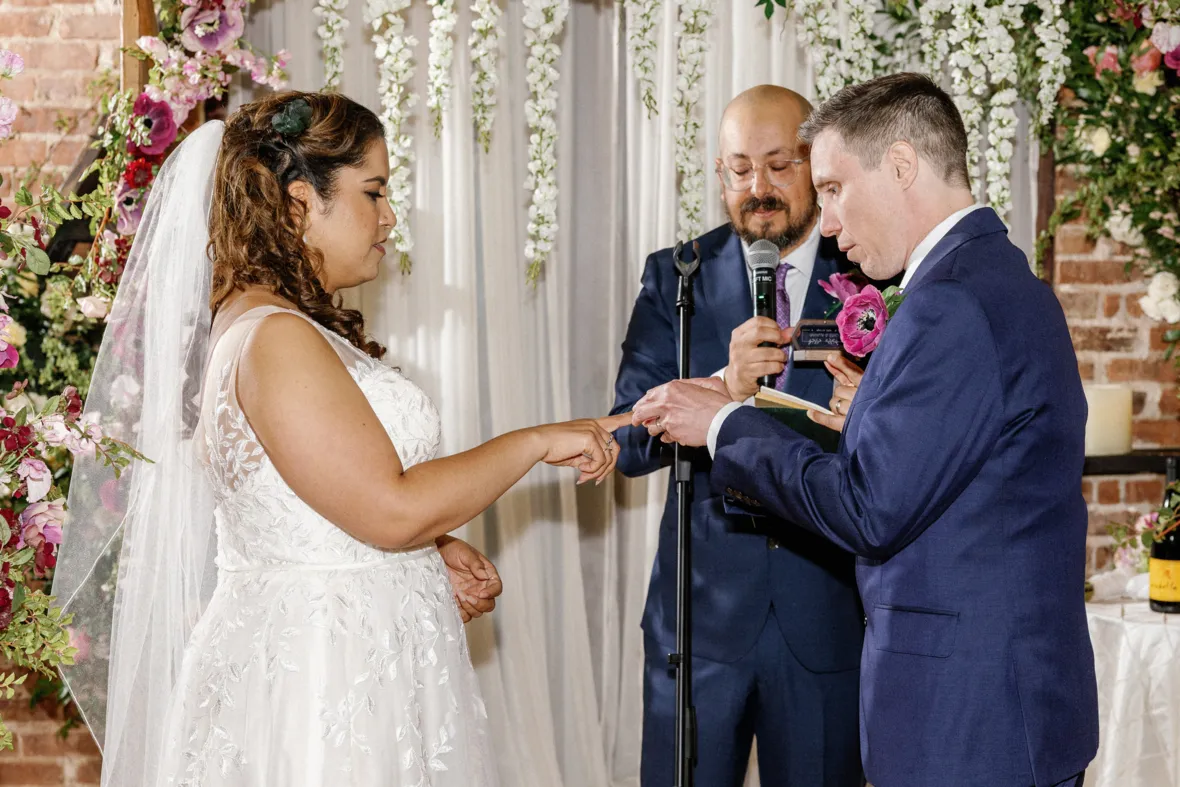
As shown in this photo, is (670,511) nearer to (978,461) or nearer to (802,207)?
(802,207)

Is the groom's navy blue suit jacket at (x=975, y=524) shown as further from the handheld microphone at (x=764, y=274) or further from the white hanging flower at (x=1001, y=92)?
the white hanging flower at (x=1001, y=92)

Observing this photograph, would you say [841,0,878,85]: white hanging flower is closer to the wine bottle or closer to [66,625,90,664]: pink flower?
the wine bottle

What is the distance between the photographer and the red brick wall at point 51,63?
3549 mm

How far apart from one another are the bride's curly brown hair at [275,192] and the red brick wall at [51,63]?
5.84 feet

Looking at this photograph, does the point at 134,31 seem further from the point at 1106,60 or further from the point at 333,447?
the point at 1106,60

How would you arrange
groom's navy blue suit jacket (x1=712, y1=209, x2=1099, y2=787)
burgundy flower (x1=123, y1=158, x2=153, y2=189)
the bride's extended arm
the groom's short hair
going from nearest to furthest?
groom's navy blue suit jacket (x1=712, y1=209, x2=1099, y2=787), the bride's extended arm, the groom's short hair, burgundy flower (x1=123, y1=158, x2=153, y2=189)

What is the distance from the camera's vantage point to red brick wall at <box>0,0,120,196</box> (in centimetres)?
355

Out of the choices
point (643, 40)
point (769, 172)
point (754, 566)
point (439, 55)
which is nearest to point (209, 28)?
point (439, 55)

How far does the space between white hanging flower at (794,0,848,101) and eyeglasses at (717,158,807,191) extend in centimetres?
92

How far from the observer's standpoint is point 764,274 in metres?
2.42

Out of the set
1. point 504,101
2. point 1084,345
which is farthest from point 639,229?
point 1084,345

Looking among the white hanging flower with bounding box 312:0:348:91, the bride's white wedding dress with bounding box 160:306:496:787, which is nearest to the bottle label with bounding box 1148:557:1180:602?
the bride's white wedding dress with bounding box 160:306:496:787

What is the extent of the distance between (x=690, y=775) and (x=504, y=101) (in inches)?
98.2

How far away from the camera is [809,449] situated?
1927 millimetres
